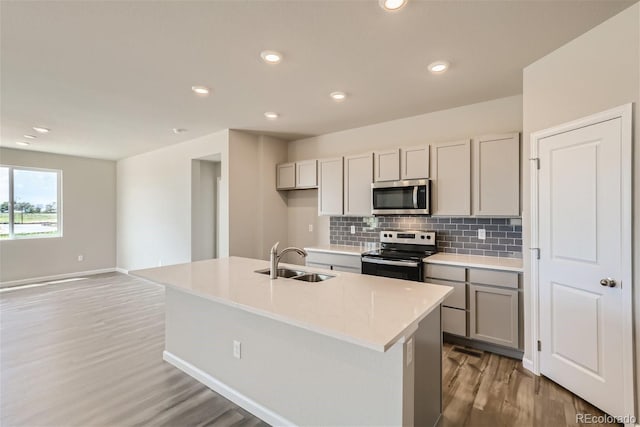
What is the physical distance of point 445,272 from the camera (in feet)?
10.4

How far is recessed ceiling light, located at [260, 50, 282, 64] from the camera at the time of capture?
2314mm

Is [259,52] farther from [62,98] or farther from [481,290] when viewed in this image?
[481,290]

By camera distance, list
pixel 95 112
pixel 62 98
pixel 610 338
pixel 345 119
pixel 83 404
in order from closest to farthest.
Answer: pixel 610 338
pixel 83 404
pixel 62 98
pixel 95 112
pixel 345 119

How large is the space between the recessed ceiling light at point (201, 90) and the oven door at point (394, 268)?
2467mm

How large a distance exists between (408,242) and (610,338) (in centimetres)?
205

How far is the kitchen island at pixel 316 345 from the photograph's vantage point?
1487 mm

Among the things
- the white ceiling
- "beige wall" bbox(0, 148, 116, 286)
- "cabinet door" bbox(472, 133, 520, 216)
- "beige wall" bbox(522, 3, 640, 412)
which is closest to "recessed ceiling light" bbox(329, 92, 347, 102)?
the white ceiling

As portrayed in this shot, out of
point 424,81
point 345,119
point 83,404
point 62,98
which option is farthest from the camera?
point 345,119

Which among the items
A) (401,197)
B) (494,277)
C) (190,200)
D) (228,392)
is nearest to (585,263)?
(494,277)

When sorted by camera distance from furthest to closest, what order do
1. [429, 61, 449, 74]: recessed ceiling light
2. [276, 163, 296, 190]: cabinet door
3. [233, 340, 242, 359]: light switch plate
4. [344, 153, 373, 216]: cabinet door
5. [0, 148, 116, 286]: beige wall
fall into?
[0, 148, 116, 286]: beige wall < [276, 163, 296, 190]: cabinet door < [344, 153, 373, 216]: cabinet door < [429, 61, 449, 74]: recessed ceiling light < [233, 340, 242, 359]: light switch plate

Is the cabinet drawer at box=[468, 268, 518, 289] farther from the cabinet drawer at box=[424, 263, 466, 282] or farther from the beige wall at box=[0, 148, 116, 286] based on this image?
the beige wall at box=[0, 148, 116, 286]

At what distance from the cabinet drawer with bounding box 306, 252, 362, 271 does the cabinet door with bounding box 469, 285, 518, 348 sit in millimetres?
1335

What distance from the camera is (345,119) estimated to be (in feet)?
13.2

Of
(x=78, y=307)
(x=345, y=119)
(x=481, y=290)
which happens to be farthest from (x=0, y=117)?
(x=481, y=290)
